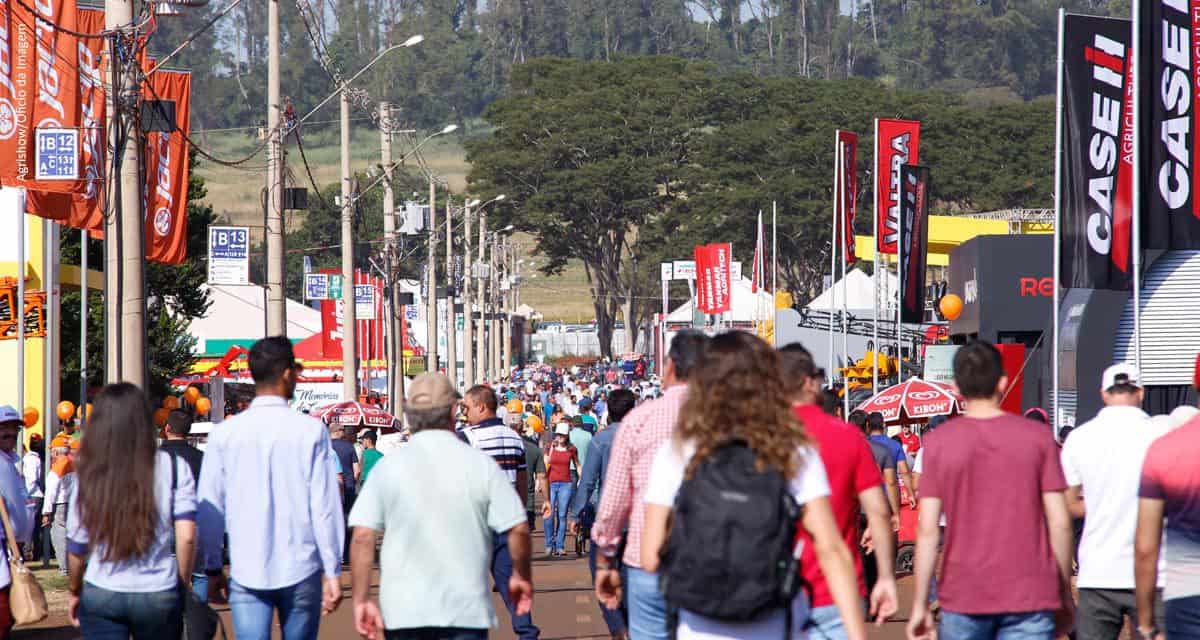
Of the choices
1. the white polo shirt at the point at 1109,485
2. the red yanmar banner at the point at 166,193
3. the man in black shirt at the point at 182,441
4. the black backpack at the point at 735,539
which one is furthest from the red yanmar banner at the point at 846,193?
the black backpack at the point at 735,539

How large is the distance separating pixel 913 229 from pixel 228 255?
34.0ft

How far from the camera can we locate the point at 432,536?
618cm

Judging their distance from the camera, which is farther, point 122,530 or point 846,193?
point 846,193

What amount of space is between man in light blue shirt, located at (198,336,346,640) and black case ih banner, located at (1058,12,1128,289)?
9.99 metres

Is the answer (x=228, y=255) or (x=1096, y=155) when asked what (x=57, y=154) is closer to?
(x=228, y=255)

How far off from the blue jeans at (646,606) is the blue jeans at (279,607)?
1.24 meters

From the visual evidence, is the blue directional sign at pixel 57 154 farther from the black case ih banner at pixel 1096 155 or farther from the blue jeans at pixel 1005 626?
the blue jeans at pixel 1005 626

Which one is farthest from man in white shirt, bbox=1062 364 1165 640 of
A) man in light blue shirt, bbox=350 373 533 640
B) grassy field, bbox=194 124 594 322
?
grassy field, bbox=194 124 594 322

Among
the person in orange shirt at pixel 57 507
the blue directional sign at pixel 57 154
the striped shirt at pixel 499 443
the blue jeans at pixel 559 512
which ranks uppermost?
the blue directional sign at pixel 57 154

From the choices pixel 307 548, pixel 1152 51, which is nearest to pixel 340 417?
→ pixel 1152 51

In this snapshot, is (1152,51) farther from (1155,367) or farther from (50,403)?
(50,403)

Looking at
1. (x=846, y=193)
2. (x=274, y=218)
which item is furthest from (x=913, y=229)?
(x=274, y=218)

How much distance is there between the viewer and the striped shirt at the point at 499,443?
38.2 ft

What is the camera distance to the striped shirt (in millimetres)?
11648
